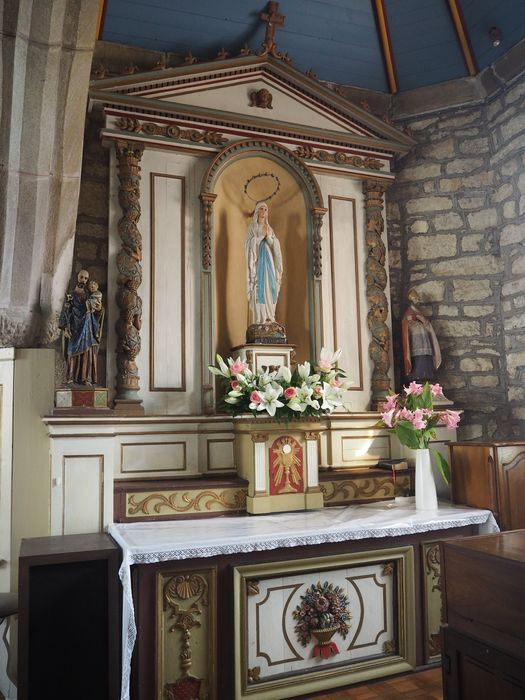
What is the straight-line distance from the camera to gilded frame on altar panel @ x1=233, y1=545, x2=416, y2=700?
3.18 meters

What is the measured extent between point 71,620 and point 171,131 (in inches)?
136

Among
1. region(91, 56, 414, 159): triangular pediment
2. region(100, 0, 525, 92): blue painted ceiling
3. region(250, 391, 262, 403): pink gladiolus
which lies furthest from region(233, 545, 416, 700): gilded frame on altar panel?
region(100, 0, 525, 92): blue painted ceiling

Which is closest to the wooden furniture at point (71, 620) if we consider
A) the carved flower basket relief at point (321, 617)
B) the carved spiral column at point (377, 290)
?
the carved flower basket relief at point (321, 617)

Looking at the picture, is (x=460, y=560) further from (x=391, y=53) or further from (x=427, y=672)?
(x=391, y=53)

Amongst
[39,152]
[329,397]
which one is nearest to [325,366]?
[329,397]

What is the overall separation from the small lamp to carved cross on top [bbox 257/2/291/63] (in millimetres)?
1733

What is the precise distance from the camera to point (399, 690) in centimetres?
335

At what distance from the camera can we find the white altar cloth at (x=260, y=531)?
2.99 meters

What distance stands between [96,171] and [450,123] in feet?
10.4

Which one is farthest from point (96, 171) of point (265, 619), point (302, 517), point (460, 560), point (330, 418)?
point (460, 560)

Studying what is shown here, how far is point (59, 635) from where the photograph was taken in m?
A: 3.03

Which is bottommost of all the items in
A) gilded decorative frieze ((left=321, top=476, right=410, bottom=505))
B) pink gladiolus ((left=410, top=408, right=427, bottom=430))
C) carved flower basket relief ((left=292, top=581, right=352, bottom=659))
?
carved flower basket relief ((left=292, top=581, right=352, bottom=659))

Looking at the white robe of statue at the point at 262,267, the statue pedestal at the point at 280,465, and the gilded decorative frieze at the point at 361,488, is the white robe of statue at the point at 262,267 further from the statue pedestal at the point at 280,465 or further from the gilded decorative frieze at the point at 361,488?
the gilded decorative frieze at the point at 361,488

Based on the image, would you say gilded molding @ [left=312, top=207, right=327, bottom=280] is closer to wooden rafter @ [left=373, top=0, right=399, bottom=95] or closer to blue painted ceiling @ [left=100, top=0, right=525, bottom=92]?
blue painted ceiling @ [left=100, top=0, right=525, bottom=92]
